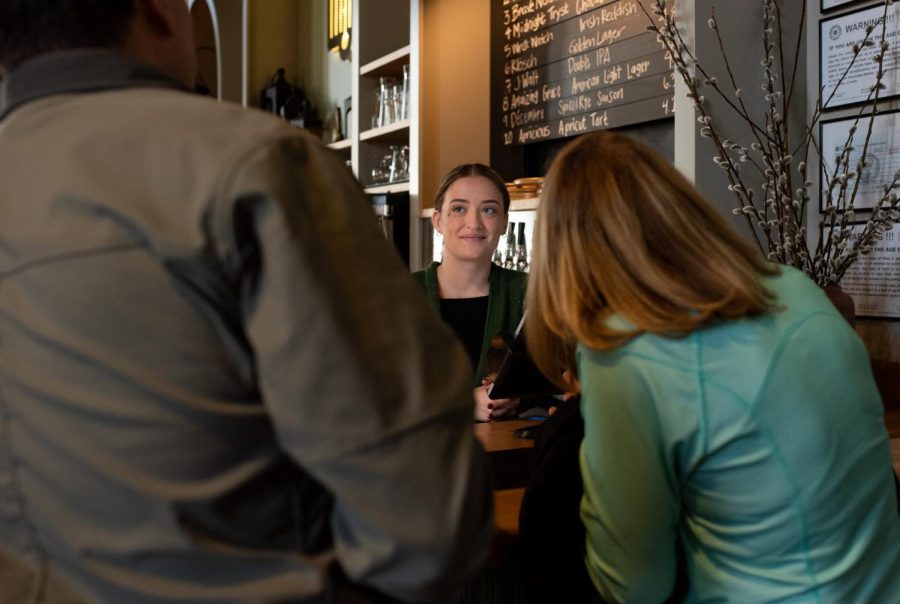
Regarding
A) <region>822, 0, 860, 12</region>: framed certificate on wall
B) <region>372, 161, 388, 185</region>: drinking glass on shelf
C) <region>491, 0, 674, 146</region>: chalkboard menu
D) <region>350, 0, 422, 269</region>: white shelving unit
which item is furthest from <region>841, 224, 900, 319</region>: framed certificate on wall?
→ <region>372, 161, 388, 185</region>: drinking glass on shelf

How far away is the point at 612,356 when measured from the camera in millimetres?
1126

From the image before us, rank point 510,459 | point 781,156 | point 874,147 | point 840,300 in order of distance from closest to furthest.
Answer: point 510,459, point 840,300, point 781,156, point 874,147

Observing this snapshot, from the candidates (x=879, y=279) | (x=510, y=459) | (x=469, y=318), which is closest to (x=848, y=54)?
(x=879, y=279)

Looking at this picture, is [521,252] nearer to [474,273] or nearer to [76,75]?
[474,273]

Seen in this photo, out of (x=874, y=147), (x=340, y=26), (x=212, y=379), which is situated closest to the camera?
(x=212, y=379)

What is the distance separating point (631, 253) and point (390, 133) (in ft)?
10.7

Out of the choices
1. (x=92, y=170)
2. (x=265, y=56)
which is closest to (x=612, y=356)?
(x=92, y=170)

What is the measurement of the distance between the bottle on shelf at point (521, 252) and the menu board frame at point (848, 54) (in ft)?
3.83

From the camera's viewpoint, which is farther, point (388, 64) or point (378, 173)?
point (378, 173)

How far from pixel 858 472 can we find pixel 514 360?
0.73 meters

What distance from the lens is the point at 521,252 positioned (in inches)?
135

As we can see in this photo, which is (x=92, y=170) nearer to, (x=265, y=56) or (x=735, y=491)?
(x=735, y=491)

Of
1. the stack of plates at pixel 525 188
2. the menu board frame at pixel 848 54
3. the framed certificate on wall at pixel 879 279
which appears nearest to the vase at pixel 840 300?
the framed certificate on wall at pixel 879 279

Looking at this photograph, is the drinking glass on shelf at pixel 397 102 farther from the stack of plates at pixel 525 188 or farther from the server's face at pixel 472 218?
the server's face at pixel 472 218
